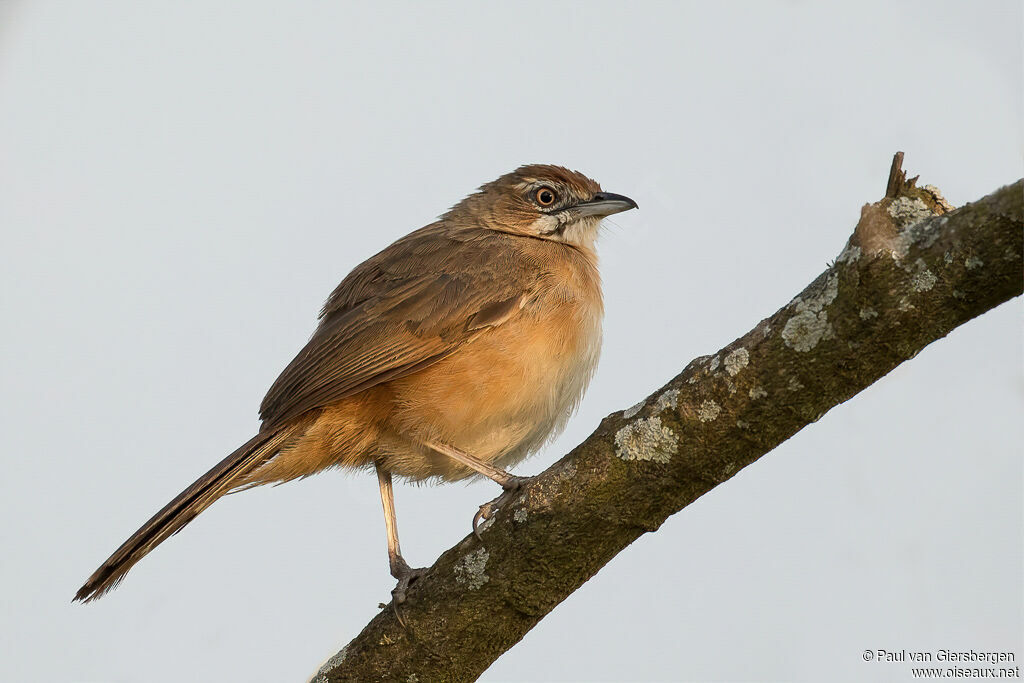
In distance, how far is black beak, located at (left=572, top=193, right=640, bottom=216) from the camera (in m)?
6.87

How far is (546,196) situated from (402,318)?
1889 millimetres

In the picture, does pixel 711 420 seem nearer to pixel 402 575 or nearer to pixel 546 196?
pixel 402 575

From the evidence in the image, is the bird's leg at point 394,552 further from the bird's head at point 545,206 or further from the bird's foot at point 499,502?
the bird's head at point 545,206

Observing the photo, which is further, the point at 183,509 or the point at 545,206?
the point at 545,206

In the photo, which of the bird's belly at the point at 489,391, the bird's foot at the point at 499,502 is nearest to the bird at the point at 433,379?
the bird's belly at the point at 489,391

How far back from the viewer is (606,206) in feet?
22.6

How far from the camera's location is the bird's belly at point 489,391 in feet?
17.9

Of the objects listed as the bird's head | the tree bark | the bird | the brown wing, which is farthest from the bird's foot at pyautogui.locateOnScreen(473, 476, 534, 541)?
the bird's head

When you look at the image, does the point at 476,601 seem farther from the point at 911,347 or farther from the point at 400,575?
Result: the point at 911,347

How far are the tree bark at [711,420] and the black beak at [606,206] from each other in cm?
318

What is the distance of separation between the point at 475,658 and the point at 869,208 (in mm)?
2564

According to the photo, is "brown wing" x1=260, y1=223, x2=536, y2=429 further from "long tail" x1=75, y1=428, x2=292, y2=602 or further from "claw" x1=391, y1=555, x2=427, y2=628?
"claw" x1=391, y1=555, x2=427, y2=628

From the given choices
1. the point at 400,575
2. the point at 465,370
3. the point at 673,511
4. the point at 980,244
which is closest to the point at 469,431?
the point at 465,370

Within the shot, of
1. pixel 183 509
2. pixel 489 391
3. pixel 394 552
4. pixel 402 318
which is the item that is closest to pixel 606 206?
pixel 402 318
